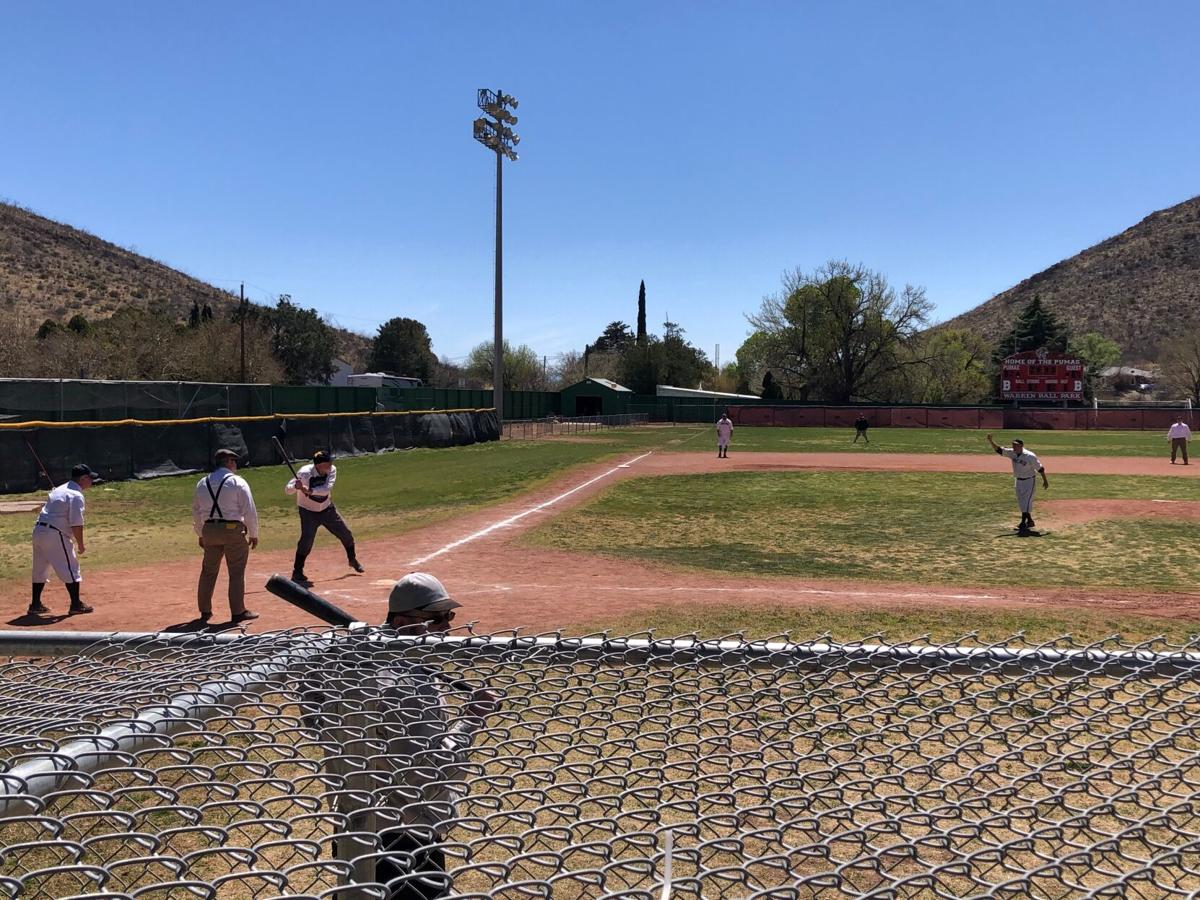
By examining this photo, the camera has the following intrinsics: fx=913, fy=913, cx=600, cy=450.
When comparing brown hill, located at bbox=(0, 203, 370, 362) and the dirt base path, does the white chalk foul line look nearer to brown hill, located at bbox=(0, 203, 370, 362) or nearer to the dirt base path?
the dirt base path

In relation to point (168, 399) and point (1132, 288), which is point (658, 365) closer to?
point (168, 399)

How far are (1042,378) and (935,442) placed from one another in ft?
81.5

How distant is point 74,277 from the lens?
8100 centimetres

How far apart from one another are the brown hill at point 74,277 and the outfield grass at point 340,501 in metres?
47.3

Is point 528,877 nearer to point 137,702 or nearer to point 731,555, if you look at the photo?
point 137,702

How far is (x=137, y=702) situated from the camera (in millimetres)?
2979

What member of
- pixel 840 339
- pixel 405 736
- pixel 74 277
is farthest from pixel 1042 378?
pixel 74 277

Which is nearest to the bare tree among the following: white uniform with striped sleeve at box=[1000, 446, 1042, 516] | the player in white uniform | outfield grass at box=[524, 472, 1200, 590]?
outfield grass at box=[524, 472, 1200, 590]

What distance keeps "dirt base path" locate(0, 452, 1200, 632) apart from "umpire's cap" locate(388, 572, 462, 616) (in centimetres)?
624

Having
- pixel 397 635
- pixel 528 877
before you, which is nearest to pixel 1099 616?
pixel 528 877

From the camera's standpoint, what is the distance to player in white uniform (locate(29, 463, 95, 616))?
1065cm

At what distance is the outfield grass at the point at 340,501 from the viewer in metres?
15.8

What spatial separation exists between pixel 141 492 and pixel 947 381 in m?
88.8

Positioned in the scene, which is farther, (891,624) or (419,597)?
(891,624)
